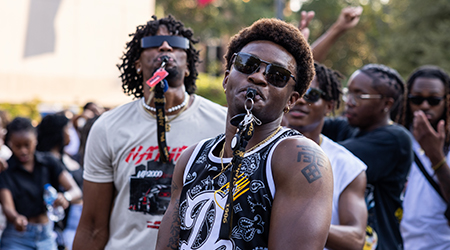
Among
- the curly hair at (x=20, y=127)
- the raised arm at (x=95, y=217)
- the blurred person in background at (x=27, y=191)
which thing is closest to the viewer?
the raised arm at (x=95, y=217)

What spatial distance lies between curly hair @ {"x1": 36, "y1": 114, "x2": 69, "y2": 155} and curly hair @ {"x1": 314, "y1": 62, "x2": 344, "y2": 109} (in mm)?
4436

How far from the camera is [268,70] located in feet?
7.30

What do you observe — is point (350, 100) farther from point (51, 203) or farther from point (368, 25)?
point (368, 25)

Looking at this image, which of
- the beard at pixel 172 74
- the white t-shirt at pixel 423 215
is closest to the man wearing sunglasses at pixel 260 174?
the beard at pixel 172 74

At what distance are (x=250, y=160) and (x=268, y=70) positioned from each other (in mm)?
427

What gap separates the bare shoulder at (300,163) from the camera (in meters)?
1.99

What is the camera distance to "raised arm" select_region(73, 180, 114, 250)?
3.44m

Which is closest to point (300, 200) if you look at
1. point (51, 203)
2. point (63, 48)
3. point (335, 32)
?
point (335, 32)

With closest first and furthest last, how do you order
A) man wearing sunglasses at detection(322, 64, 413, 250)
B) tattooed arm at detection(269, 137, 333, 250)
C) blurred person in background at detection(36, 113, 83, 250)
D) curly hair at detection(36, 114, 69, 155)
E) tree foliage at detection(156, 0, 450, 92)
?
tattooed arm at detection(269, 137, 333, 250), man wearing sunglasses at detection(322, 64, 413, 250), blurred person in background at detection(36, 113, 83, 250), curly hair at detection(36, 114, 69, 155), tree foliage at detection(156, 0, 450, 92)

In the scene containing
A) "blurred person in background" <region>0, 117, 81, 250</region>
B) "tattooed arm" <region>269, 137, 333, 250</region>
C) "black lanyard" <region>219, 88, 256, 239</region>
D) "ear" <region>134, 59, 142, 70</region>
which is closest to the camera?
"tattooed arm" <region>269, 137, 333, 250</region>

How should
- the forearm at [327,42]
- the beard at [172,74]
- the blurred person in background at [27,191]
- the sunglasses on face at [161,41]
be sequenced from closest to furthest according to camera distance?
the beard at [172,74], the sunglasses on face at [161,41], the forearm at [327,42], the blurred person in background at [27,191]

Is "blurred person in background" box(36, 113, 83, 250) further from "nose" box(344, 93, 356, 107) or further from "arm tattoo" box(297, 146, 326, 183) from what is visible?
"arm tattoo" box(297, 146, 326, 183)

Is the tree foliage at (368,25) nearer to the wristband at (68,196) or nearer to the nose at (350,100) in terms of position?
the wristband at (68,196)

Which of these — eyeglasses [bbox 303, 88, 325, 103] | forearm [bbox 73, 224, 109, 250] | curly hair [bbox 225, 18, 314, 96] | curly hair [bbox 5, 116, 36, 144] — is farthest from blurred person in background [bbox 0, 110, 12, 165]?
curly hair [bbox 225, 18, 314, 96]
